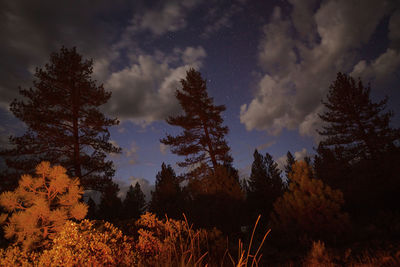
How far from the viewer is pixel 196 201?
485 inches

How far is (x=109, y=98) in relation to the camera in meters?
11.3

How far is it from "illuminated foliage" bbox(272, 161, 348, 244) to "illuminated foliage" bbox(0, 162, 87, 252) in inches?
258

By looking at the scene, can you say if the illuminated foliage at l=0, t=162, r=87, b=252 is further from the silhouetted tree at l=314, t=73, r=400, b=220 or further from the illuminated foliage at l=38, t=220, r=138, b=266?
Result: the silhouetted tree at l=314, t=73, r=400, b=220

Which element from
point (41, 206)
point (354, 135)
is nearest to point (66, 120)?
point (41, 206)

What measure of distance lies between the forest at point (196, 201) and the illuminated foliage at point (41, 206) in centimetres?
2

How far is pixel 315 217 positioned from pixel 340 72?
17.0 meters

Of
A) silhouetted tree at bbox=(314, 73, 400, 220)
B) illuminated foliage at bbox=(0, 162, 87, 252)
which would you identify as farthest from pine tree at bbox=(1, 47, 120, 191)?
silhouetted tree at bbox=(314, 73, 400, 220)

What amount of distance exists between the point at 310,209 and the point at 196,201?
7.40 metres

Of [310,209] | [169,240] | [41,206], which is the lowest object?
[310,209]

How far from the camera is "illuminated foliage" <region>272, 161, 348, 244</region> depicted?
20.0ft

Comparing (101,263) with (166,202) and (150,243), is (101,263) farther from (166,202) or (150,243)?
(166,202)

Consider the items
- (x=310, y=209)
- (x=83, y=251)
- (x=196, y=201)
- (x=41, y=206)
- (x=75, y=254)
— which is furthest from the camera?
(x=196, y=201)

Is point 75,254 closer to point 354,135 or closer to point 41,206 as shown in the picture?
point 41,206

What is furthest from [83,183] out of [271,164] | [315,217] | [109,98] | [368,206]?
[271,164]
